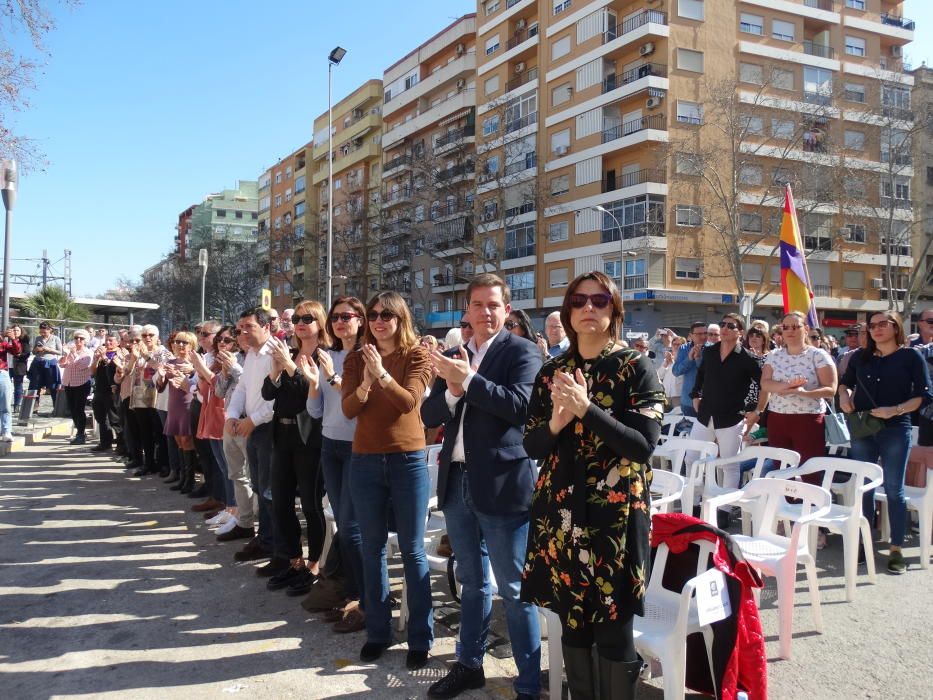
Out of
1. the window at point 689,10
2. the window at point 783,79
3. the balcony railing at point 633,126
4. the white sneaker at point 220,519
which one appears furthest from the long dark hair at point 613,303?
the window at point 783,79

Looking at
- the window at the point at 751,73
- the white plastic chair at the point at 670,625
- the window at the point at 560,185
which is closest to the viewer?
Result: the white plastic chair at the point at 670,625

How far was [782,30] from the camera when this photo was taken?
124 ft

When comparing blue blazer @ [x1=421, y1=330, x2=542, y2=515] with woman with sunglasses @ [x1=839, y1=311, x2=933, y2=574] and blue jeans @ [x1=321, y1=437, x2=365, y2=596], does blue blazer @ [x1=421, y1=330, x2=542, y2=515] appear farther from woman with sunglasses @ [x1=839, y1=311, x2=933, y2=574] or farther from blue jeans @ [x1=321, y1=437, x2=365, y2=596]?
woman with sunglasses @ [x1=839, y1=311, x2=933, y2=574]

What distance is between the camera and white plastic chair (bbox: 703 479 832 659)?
3825 mm

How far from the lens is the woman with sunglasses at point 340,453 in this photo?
13.3ft

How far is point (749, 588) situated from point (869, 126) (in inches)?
1635

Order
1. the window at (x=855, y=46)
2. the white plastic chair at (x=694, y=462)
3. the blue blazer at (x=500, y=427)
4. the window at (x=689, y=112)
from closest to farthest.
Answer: the blue blazer at (x=500, y=427) → the white plastic chair at (x=694, y=462) → the window at (x=689, y=112) → the window at (x=855, y=46)

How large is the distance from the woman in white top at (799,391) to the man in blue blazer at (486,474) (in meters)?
3.73

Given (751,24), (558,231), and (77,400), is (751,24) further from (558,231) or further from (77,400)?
(77,400)

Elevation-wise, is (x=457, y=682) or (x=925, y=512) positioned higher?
(x=925, y=512)

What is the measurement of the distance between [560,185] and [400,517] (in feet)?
126

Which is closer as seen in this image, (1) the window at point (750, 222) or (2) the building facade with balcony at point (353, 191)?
(1) the window at point (750, 222)

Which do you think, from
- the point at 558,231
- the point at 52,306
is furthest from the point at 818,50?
the point at 52,306

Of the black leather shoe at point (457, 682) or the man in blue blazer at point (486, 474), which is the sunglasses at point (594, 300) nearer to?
the man in blue blazer at point (486, 474)
